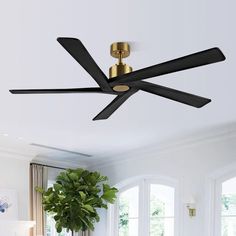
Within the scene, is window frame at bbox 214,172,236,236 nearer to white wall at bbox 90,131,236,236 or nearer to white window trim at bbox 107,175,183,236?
white wall at bbox 90,131,236,236

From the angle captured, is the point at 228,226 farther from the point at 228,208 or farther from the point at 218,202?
the point at 218,202

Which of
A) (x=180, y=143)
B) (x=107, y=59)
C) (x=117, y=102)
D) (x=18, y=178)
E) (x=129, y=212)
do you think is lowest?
(x=129, y=212)

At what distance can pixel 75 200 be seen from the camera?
6590 mm

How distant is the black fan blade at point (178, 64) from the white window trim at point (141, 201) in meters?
3.88

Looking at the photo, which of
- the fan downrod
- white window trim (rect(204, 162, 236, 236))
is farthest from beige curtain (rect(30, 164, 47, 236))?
the fan downrod

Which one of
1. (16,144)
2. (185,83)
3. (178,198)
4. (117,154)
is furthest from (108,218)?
(185,83)

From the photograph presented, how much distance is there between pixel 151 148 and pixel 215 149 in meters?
1.08

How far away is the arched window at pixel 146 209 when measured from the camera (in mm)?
6684

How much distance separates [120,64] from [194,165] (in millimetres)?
3458

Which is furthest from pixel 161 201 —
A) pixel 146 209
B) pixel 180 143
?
pixel 180 143

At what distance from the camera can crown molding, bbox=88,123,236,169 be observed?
5906 mm

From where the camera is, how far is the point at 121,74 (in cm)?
305

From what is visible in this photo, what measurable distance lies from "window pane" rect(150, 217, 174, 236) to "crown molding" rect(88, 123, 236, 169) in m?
0.93

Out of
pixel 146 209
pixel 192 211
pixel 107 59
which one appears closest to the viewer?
pixel 107 59
